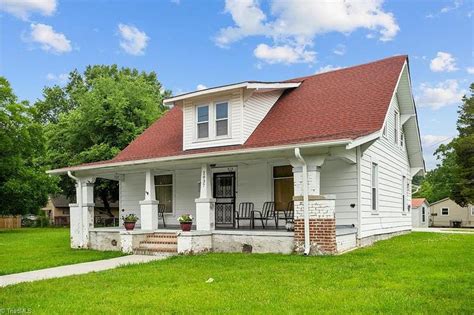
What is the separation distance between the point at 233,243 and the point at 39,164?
86.1 ft

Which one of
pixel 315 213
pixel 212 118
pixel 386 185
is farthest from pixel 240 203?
pixel 386 185

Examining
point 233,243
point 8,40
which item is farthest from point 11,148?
point 233,243

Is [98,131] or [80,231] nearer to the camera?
[80,231]

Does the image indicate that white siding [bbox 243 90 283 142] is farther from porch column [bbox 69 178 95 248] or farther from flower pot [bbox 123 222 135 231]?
porch column [bbox 69 178 95 248]

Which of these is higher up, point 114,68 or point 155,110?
point 114,68

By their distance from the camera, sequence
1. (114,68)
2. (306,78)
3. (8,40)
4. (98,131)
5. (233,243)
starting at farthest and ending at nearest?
(114,68) < (98,131) < (8,40) < (306,78) < (233,243)

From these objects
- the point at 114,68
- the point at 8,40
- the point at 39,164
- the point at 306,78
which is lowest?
the point at 39,164

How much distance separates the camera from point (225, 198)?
15328mm

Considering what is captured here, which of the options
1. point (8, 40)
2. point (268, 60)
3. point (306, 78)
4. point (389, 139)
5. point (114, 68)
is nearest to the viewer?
point (389, 139)

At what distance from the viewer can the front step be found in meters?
12.9

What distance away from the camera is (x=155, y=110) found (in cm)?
3114

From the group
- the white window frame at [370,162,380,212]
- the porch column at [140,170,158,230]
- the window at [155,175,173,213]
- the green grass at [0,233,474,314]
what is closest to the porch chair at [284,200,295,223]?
the white window frame at [370,162,380,212]

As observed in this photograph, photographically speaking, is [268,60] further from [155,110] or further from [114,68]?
[114,68]

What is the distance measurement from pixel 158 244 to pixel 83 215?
347cm
